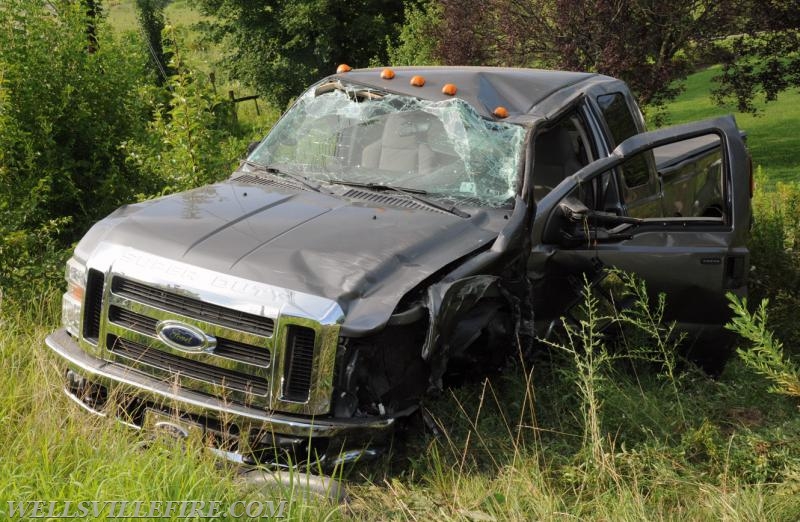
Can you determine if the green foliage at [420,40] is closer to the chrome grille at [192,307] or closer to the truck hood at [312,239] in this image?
the truck hood at [312,239]

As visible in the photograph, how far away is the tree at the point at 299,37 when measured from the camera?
1118 inches

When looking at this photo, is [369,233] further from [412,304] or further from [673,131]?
[673,131]

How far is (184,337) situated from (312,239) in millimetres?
739

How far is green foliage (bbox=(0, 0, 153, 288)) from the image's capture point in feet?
20.6

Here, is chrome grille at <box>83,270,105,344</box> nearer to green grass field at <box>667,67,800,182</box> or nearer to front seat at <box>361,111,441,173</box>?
front seat at <box>361,111,441,173</box>

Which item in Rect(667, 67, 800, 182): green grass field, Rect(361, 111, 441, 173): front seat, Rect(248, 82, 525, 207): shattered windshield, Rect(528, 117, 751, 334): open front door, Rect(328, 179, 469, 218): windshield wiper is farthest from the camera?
Rect(667, 67, 800, 182): green grass field

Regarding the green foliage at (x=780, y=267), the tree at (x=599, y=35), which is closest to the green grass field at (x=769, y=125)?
the tree at (x=599, y=35)

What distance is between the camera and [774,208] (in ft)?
24.8

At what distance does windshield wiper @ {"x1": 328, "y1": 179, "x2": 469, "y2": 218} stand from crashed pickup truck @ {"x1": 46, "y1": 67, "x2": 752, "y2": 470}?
0.6 inches

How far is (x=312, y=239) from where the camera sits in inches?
159

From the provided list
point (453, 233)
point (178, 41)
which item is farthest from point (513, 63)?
point (453, 233)

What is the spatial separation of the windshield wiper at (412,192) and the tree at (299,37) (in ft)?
78.6

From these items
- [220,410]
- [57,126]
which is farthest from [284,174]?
[57,126]

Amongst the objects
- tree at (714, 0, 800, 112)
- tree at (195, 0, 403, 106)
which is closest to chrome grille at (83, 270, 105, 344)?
tree at (714, 0, 800, 112)
